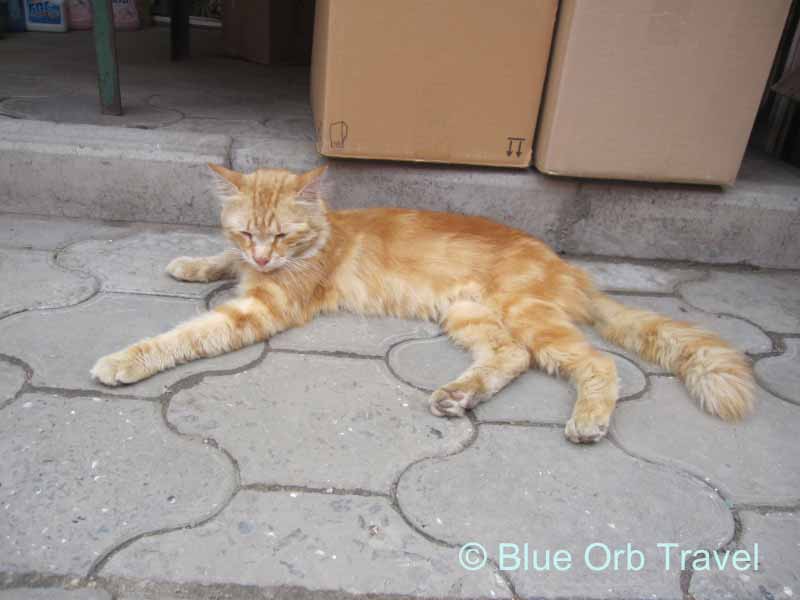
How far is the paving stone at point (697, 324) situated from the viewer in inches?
89.7

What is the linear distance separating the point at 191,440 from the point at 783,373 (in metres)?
1.92

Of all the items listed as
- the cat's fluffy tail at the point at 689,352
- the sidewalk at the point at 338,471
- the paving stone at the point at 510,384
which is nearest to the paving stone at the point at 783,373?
the sidewalk at the point at 338,471

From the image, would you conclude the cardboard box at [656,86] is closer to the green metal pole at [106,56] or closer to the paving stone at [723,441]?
the paving stone at [723,441]

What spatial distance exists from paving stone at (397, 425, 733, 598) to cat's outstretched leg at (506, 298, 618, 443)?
0.07 meters

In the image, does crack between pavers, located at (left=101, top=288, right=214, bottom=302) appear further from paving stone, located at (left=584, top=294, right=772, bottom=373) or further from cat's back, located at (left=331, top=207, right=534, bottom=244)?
paving stone, located at (left=584, top=294, right=772, bottom=373)

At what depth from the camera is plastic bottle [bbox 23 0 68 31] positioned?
17.0 ft

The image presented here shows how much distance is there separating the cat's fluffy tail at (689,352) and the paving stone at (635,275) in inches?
16.3

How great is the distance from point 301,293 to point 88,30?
14.7 ft

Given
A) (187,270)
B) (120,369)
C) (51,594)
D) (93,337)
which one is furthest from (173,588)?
(187,270)

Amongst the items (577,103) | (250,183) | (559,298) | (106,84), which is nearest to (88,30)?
(106,84)

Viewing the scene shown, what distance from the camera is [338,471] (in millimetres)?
1611

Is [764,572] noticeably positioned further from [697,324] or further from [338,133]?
[338,133]

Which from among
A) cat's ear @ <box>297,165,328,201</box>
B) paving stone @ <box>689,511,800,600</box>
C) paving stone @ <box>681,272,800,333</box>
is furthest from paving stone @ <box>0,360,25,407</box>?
paving stone @ <box>681,272,800,333</box>

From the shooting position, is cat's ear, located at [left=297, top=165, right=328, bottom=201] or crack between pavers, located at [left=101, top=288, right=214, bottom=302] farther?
crack between pavers, located at [left=101, top=288, right=214, bottom=302]
